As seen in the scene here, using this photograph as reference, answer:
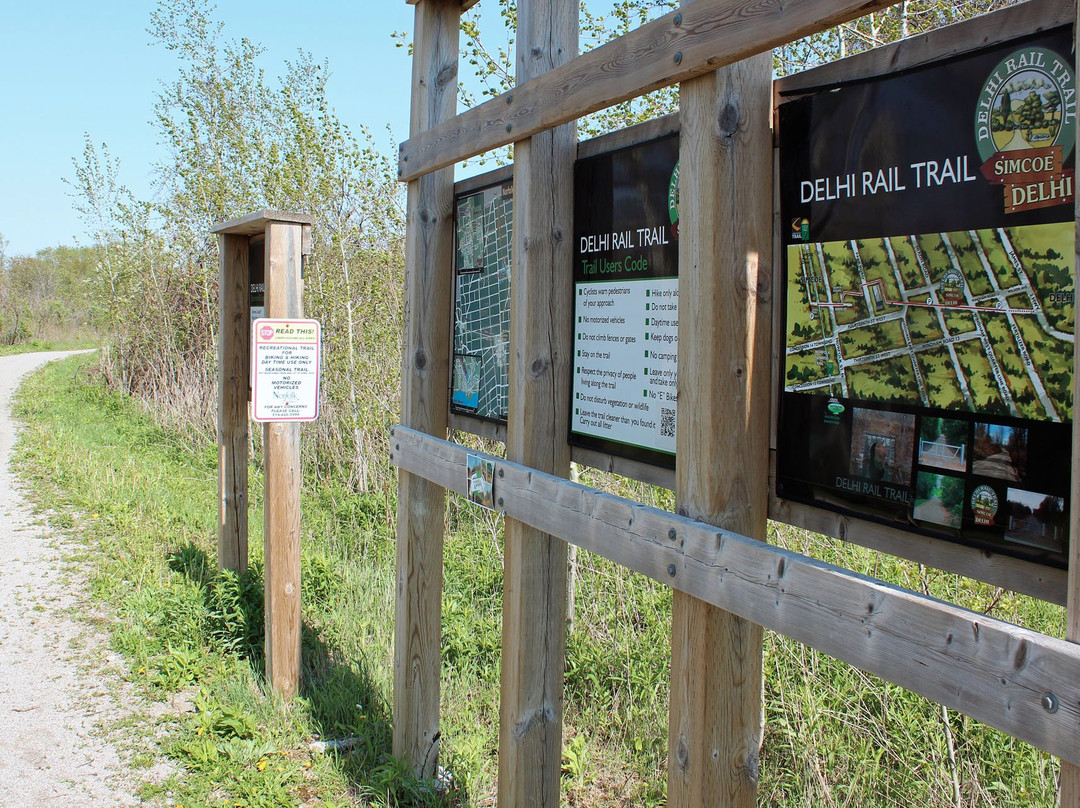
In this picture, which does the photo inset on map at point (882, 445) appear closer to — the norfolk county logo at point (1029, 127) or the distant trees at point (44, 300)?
the norfolk county logo at point (1029, 127)

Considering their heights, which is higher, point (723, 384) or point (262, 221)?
point (262, 221)

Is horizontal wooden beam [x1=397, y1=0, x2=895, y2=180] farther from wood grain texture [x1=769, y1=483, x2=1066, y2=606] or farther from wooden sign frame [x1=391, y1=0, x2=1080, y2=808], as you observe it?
wood grain texture [x1=769, y1=483, x2=1066, y2=606]

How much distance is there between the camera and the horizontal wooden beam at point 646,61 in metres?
1.83

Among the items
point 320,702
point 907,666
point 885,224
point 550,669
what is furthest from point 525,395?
point 320,702

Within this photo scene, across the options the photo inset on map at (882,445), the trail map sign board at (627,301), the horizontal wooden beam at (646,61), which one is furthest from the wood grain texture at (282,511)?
the photo inset on map at (882,445)

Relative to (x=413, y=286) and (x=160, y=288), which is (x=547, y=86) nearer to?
(x=413, y=286)

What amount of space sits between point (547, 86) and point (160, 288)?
12848 mm

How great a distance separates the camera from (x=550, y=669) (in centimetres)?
305

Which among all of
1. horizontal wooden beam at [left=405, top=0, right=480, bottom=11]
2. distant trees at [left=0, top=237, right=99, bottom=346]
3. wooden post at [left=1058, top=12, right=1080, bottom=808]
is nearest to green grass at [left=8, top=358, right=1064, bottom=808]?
wooden post at [left=1058, top=12, right=1080, bottom=808]

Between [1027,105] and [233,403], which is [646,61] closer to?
[1027,105]

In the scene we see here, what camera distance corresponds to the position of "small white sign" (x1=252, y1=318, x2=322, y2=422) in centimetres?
462

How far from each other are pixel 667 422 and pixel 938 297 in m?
0.91

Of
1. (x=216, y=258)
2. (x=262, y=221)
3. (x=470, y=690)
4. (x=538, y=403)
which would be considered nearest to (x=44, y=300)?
(x=216, y=258)

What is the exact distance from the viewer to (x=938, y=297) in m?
1.69
